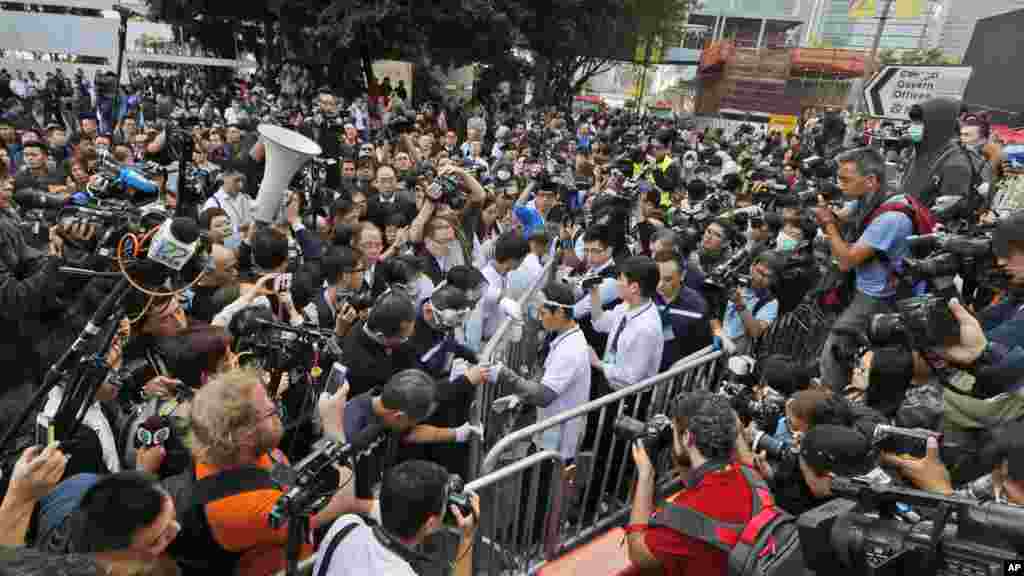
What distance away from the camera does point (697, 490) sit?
94.0 inches

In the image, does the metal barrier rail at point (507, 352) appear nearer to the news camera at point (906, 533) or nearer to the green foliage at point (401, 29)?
the news camera at point (906, 533)

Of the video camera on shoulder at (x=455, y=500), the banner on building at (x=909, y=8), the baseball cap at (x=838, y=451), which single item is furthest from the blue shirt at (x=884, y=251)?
the banner on building at (x=909, y=8)

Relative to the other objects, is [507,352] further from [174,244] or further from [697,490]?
[174,244]

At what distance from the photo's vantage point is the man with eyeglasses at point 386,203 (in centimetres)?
598

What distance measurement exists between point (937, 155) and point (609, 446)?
362 centimetres

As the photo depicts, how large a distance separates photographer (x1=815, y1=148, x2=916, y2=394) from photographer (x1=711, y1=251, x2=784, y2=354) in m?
0.47

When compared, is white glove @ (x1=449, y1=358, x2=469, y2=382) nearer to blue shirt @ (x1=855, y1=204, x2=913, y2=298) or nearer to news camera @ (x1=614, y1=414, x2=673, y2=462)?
news camera @ (x1=614, y1=414, x2=673, y2=462)

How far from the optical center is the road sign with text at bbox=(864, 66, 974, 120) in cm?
713

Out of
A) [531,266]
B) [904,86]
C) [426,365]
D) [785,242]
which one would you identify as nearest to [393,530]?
[426,365]

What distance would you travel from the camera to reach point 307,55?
2200 centimetres

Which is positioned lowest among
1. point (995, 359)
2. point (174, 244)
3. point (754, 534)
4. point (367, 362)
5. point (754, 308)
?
point (754, 308)

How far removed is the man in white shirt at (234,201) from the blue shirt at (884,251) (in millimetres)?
4948

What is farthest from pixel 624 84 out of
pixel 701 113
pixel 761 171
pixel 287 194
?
pixel 287 194

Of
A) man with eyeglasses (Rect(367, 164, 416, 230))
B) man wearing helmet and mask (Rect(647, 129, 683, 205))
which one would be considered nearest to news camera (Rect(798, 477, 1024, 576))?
man with eyeglasses (Rect(367, 164, 416, 230))
